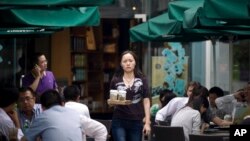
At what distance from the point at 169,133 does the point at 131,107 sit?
3.87 feet

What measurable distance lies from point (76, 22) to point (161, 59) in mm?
9494

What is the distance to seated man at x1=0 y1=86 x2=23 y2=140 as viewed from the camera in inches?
305

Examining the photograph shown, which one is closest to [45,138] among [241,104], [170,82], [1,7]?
[1,7]

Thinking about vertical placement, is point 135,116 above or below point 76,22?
below

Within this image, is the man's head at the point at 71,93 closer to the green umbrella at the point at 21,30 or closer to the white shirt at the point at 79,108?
the white shirt at the point at 79,108

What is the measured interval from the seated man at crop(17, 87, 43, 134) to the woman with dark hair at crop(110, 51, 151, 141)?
1.73 meters

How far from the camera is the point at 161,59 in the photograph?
18.9 m

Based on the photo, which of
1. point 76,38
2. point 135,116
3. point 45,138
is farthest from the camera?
point 76,38

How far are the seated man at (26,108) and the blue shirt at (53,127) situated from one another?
158cm

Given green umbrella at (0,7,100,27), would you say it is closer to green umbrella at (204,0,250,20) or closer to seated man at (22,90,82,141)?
seated man at (22,90,82,141)

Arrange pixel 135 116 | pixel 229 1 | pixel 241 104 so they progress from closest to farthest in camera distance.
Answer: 1. pixel 229 1
2. pixel 135 116
3. pixel 241 104

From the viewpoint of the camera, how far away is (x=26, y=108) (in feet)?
31.1

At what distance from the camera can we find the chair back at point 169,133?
32.2 feet

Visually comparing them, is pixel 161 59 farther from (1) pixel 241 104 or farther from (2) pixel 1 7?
(2) pixel 1 7
